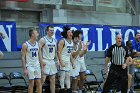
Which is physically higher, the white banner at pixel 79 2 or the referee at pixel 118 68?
the white banner at pixel 79 2

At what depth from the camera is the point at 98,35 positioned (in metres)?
15.2

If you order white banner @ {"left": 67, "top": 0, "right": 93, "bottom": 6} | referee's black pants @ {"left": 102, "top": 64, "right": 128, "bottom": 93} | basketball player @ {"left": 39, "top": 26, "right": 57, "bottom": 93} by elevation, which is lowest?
referee's black pants @ {"left": 102, "top": 64, "right": 128, "bottom": 93}

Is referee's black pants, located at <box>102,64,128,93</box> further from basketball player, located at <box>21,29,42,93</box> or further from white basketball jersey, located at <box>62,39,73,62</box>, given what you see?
basketball player, located at <box>21,29,42,93</box>

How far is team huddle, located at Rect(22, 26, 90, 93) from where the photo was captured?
10.7m

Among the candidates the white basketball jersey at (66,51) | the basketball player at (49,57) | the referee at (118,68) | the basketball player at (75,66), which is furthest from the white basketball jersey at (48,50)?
the referee at (118,68)

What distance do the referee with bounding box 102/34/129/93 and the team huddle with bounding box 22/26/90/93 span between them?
136cm

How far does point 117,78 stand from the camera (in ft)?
35.5

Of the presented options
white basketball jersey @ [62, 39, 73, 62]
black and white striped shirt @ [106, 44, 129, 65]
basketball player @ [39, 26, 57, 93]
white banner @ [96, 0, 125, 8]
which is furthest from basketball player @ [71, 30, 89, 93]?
white banner @ [96, 0, 125, 8]

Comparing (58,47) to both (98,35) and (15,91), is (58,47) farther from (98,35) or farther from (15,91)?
(98,35)

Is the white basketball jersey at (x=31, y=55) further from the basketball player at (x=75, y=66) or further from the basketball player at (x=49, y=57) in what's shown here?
the basketball player at (x=75, y=66)

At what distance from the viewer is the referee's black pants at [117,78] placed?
35.3ft

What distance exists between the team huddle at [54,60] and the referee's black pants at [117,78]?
138 centimetres

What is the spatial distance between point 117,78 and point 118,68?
0.28 metres

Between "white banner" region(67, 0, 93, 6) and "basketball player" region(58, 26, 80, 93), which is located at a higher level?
"white banner" region(67, 0, 93, 6)
